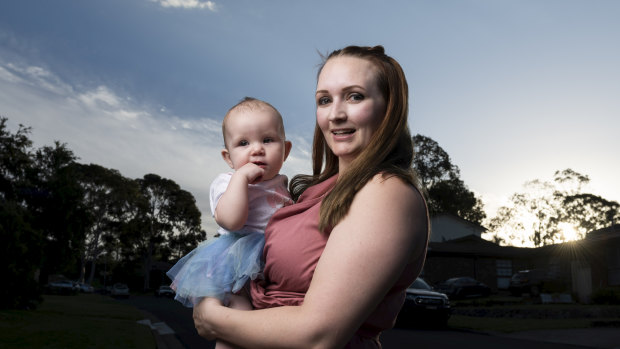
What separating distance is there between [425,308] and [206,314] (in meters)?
16.6

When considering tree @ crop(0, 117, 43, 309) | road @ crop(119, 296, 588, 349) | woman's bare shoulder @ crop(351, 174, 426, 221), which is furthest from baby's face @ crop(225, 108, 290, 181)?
tree @ crop(0, 117, 43, 309)

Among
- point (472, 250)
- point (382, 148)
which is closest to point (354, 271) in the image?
point (382, 148)

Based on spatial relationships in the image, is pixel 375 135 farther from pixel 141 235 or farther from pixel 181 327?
pixel 141 235

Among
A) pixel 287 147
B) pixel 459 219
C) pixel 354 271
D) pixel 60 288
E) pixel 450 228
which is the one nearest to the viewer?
pixel 354 271

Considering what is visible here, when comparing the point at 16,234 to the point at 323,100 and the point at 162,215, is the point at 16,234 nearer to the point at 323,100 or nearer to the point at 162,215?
the point at 323,100

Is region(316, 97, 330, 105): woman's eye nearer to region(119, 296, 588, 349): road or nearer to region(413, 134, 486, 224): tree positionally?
region(119, 296, 588, 349): road

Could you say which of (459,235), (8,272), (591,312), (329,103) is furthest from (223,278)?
(459,235)

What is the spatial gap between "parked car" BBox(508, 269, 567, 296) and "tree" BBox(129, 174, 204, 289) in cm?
4118

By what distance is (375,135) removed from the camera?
6.36 ft

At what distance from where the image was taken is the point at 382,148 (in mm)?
1898

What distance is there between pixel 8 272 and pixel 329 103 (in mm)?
21256

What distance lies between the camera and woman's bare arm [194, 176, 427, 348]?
160 centimetres

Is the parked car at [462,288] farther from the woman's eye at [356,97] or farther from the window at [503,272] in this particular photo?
the woman's eye at [356,97]

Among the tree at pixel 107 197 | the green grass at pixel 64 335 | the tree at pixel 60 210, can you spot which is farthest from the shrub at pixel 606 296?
the tree at pixel 107 197
